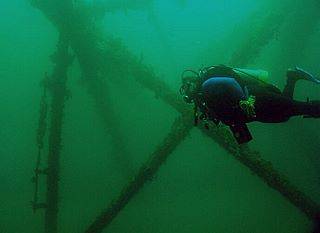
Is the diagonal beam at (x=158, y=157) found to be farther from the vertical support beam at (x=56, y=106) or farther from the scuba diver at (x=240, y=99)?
the scuba diver at (x=240, y=99)

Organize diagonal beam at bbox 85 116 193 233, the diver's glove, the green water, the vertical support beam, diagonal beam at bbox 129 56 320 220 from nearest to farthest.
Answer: the diver's glove < diagonal beam at bbox 129 56 320 220 < diagonal beam at bbox 85 116 193 233 < the vertical support beam < the green water

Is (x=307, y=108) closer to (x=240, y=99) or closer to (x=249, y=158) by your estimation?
(x=240, y=99)

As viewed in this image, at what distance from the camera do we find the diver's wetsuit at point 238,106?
12.8 ft

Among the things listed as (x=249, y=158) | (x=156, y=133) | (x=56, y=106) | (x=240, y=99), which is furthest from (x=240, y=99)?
(x=156, y=133)

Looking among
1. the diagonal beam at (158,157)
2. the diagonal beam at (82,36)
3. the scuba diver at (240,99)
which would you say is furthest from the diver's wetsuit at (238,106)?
the diagonal beam at (82,36)

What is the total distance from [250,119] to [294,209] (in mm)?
6211

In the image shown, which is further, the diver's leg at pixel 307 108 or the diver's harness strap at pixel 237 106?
the diver's leg at pixel 307 108

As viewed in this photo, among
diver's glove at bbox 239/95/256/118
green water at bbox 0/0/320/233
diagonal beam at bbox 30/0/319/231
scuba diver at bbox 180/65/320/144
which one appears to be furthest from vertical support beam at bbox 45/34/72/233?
diver's glove at bbox 239/95/256/118

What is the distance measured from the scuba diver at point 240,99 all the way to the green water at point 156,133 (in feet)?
10.2

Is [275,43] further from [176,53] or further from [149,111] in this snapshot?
[149,111]

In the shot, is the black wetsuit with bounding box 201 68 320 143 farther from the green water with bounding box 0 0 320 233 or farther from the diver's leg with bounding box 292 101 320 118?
the green water with bounding box 0 0 320 233

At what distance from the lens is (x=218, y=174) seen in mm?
9281

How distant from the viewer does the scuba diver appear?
3.92m

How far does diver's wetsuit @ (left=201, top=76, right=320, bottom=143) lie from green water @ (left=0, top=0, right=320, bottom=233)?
10.4 ft
